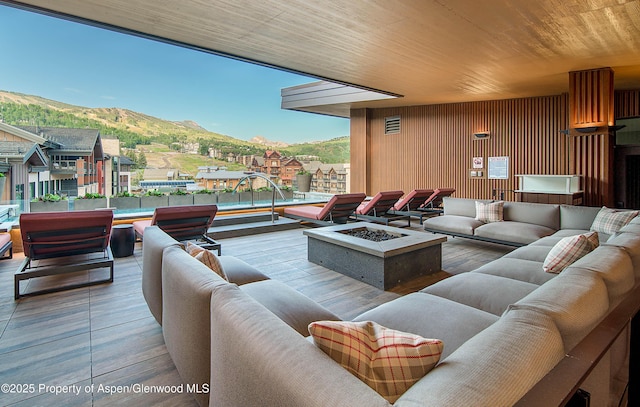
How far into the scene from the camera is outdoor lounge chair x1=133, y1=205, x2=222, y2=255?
4.36 metres

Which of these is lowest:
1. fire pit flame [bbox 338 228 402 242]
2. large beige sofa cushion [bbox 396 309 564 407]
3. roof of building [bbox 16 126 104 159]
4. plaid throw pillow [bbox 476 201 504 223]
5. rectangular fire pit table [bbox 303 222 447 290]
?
rectangular fire pit table [bbox 303 222 447 290]

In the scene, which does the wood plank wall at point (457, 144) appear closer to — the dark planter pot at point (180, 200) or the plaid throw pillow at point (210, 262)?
the dark planter pot at point (180, 200)

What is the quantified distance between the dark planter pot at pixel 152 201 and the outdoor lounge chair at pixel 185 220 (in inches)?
115

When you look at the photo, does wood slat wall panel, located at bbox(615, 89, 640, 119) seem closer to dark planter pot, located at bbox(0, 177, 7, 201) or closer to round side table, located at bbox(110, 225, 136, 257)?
round side table, located at bbox(110, 225, 136, 257)

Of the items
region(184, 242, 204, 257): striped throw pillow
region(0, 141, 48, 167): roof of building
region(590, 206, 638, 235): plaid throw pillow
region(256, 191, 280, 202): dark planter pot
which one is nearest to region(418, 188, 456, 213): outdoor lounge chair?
region(590, 206, 638, 235): plaid throw pillow

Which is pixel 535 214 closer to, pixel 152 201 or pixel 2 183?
pixel 152 201

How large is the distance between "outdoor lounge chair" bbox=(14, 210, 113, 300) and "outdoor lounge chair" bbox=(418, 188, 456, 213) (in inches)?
262

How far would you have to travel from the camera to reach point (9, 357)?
7.30 feet

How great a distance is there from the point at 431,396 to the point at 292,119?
68.5 feet

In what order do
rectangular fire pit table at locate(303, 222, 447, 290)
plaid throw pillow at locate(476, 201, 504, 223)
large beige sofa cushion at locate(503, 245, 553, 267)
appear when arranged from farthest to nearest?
plaid throw pillow at locate(476, 201, 504, 223)
rectangular fire pit table at locate(303, 222, 447, 290)
large beige sofa cushion at locate(503, 245, 553, 267)

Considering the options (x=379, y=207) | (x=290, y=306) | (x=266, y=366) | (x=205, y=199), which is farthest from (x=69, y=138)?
(x=266, y=366)

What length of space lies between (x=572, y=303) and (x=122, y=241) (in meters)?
5.39

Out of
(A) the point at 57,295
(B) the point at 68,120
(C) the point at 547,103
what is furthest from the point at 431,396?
(B) the point at 68,120

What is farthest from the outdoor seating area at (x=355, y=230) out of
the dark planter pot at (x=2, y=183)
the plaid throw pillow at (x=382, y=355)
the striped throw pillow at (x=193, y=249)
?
the dark planter pot at (x=2, y=183)
